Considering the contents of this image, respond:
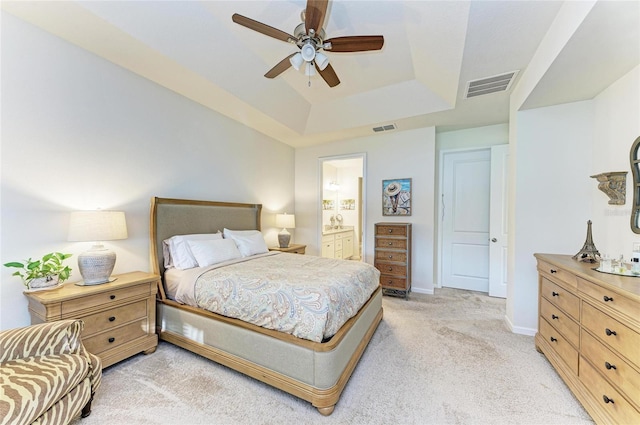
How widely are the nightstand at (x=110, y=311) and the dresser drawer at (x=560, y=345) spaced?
3.43 m

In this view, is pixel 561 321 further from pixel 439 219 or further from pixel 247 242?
pixel 247 242

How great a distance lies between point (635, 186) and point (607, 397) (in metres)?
1.49

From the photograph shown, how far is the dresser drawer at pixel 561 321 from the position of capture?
174 centimetres

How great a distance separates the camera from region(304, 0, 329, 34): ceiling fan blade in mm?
1608

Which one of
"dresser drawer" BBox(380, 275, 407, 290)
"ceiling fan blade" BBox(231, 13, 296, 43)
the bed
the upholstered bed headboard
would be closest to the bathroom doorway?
"dresser drawer" BBox(380, 275, 407, 290)

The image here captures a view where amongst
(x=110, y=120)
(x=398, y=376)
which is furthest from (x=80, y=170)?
(x=398, y=376)

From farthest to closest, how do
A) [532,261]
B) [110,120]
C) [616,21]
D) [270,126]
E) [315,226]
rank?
[315,226] → [270,126] → [532,261] → [110,120] → [616,21]

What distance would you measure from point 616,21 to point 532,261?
2.13 metres

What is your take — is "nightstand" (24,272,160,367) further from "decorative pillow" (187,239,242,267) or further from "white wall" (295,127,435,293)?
"white wall" (295,127,435,293)

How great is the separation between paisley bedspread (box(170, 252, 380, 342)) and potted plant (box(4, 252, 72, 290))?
881 mm

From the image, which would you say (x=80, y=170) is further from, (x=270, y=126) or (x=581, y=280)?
(x=581, y=280)

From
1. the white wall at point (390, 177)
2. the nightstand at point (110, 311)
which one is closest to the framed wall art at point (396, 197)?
the white wall at point (390, 177)

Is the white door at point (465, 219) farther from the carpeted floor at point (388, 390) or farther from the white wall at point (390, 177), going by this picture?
the carpeted floor at point (388, 390)

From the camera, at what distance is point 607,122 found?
2.17m
